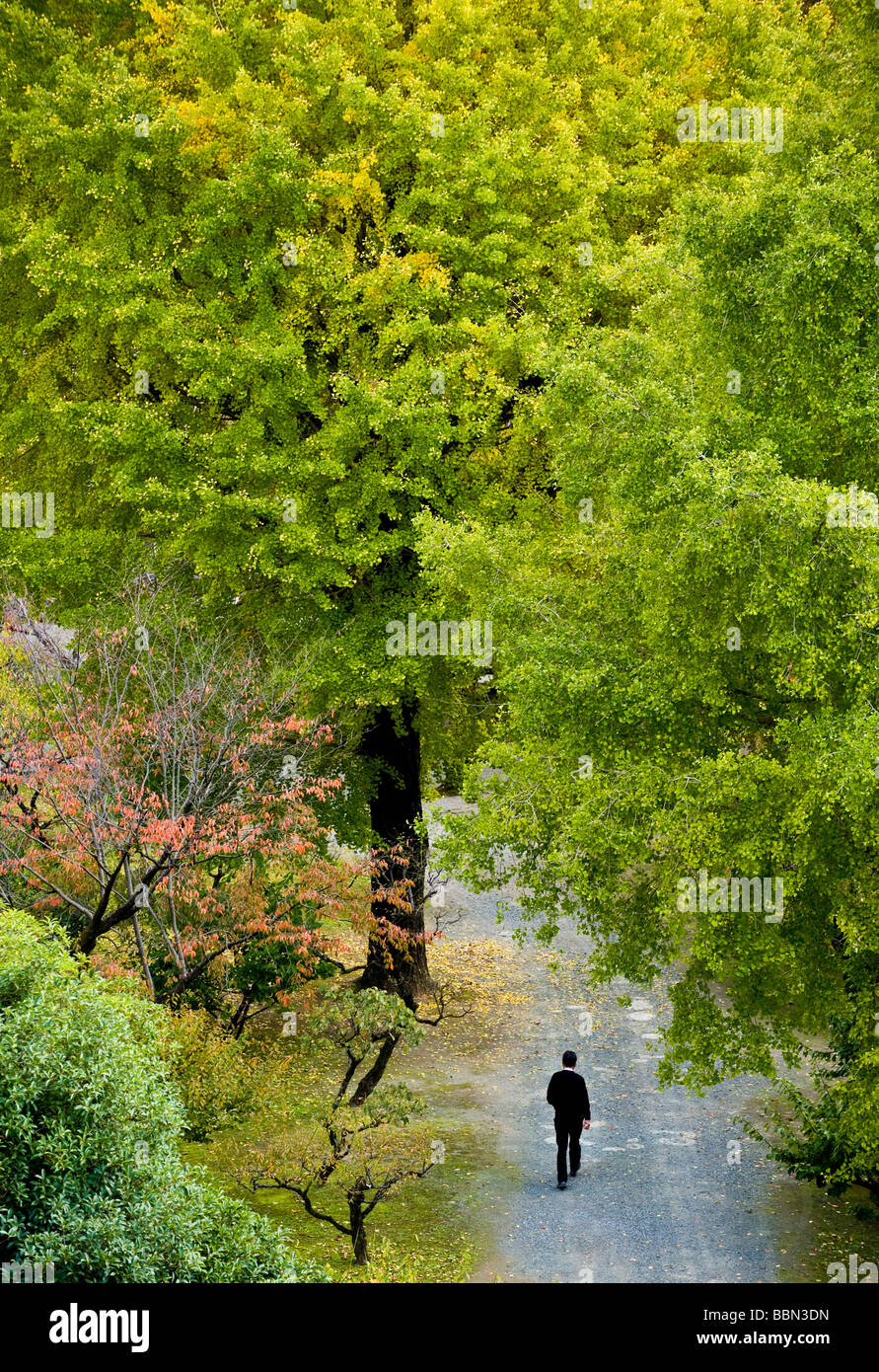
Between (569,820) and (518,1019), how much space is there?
846 centimetres

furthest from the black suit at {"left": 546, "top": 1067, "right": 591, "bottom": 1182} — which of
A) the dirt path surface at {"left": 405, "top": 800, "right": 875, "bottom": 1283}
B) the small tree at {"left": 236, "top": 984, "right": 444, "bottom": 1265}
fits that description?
the small tree at {"left": 236, "top": 984, "right": 444, "bottom": 1265}

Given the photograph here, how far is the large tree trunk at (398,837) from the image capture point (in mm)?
16969

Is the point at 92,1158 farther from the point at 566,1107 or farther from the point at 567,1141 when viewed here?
the point at 567,1141

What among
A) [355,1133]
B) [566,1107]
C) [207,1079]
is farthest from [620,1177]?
[207,1079]

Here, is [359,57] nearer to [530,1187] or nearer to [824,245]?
[824,245]

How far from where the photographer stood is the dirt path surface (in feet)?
37.0

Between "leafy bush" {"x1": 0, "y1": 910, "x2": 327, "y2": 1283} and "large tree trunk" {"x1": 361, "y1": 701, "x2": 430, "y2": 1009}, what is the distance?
29.0 feet

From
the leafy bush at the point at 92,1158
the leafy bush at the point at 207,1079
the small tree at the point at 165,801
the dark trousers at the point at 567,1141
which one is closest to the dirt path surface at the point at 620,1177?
→ the dark trousers at the point at 567,1141

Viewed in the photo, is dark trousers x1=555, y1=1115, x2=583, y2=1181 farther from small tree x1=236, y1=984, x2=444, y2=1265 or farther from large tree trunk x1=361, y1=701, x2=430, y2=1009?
large tree trunk x1=361, y1=701, x2=430, y2=1009

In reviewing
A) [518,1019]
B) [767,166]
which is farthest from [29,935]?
[518,1019]

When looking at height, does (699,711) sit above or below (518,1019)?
above

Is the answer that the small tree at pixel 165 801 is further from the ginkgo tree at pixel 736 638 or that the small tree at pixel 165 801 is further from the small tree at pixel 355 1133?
the ginkgo tree at pixel 736 638

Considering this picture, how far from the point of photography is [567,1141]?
1298cm

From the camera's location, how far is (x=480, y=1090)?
1585cm
